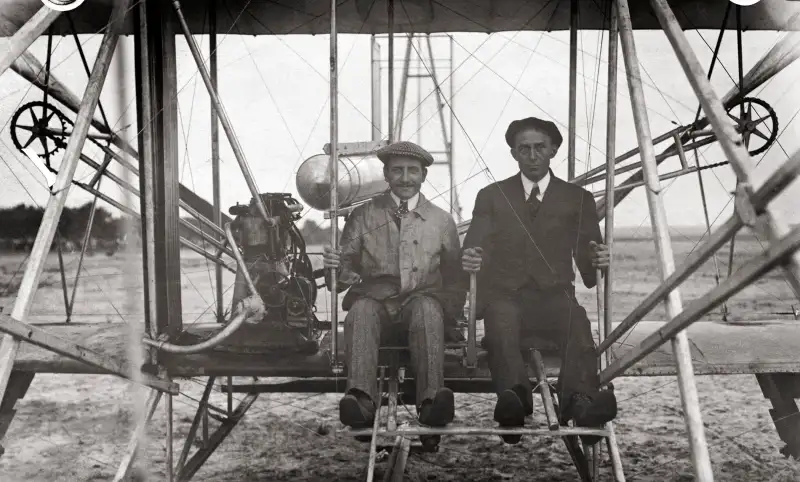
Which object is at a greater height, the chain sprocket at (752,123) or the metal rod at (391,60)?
the metal rod at (391,60)

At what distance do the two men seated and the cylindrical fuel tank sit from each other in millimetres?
1753

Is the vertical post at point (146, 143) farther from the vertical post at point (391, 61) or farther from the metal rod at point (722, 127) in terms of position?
the metal rod at point (722, 127)

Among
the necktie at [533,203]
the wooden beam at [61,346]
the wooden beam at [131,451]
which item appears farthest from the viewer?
the necktie at [533,203]

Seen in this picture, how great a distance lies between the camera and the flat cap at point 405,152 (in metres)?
4.61

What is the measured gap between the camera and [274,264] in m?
5.05

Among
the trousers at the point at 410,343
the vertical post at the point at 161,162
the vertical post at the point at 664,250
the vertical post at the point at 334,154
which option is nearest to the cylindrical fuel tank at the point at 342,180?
the vertical post at the point at 161,162

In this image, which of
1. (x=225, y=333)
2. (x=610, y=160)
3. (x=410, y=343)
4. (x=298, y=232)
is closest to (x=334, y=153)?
(x=410, y=343)

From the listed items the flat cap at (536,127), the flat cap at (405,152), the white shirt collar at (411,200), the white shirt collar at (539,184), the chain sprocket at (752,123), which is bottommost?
the white shirt collar at (411,200)

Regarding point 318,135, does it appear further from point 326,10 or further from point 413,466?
point 413,466

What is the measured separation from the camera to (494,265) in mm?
4629

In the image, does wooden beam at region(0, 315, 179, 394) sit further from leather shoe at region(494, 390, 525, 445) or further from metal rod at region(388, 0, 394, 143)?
metal rod at region(388, 0, 394, 143)

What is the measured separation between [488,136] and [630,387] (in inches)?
223

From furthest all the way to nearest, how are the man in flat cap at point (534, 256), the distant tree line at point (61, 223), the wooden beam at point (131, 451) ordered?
the distant tree line at point (61, 223)
the wooden beam at point (131, 451)
the man in flat cap at point (534, 256)

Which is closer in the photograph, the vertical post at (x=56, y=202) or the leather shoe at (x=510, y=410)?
the vertical post at (x=56, y=202)
